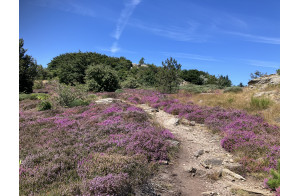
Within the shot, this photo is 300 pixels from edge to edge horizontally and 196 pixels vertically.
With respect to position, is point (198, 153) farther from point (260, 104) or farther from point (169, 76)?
point (169, 76)

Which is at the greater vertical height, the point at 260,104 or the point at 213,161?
the point at 260,104

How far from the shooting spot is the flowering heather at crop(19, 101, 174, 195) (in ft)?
12.1

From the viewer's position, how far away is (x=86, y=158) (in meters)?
5.01

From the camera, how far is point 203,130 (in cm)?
994

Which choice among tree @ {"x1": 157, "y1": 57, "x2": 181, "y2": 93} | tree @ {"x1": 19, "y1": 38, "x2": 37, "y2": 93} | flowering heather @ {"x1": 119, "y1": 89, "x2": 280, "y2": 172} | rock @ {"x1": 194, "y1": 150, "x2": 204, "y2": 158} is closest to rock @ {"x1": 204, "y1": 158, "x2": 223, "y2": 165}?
rock @ {"x1": 194, "y1": 150, "x2": 204, "y2": 158}

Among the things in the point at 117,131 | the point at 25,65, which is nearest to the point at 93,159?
the point at 117,131

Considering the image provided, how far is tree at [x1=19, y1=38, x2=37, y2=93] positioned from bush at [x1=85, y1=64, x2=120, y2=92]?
862cm

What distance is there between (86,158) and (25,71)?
29015mm

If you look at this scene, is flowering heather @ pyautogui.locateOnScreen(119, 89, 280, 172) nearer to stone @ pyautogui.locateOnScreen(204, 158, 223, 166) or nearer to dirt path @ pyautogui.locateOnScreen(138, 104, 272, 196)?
dirt path @ pyautogui.locateOnScreen(138, 104, 272, 196)

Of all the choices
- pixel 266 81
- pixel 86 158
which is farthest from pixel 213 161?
pixel 266 81

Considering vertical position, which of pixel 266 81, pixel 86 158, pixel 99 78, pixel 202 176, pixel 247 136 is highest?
pixel 99 78

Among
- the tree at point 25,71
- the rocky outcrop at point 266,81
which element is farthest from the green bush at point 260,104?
the tree at point 25,71

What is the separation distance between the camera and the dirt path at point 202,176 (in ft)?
14.2

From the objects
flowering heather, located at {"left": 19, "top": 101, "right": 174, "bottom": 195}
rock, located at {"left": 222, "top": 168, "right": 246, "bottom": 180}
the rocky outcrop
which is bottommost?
rock, located at {"left": 222, "top": 168, "right": 246, "bottom": 180}
